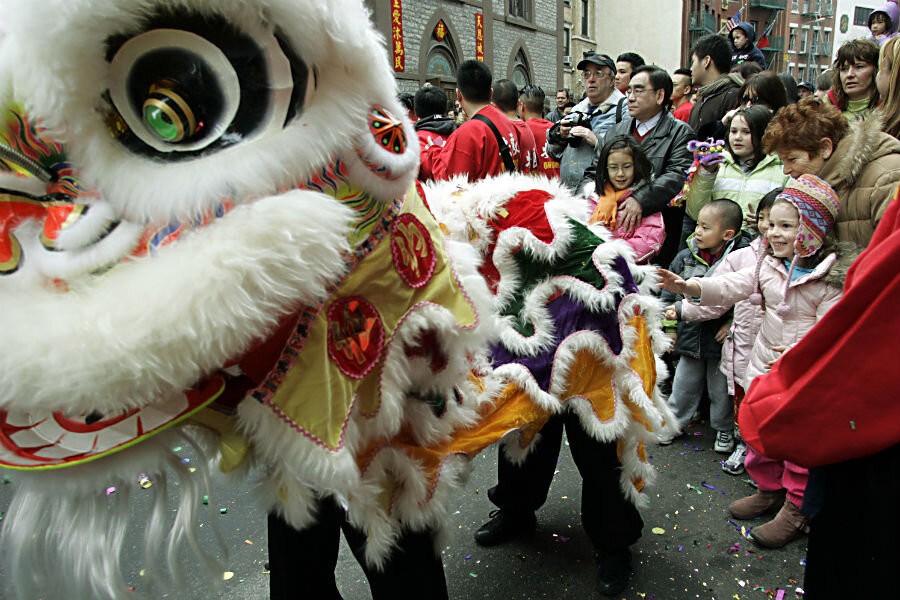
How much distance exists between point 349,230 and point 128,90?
380 mm

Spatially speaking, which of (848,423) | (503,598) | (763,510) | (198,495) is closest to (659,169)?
(763,510)

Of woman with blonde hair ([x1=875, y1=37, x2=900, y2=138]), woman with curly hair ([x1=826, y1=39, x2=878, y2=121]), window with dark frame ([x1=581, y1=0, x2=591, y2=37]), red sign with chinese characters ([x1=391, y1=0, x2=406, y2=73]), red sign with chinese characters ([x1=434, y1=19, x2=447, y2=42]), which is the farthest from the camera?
window with dark frame ([x1=581, y1=0, x2=591, y2=37])

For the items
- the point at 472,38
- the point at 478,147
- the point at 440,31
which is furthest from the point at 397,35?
the point at 478,147

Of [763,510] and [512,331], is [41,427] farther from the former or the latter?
[763,510]

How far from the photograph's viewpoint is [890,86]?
2.81 meters

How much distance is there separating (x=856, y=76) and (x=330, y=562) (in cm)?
393

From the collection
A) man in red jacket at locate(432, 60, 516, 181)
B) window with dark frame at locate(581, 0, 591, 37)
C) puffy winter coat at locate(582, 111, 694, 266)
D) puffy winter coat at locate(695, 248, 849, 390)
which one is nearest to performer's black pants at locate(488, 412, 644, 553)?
puffy winter coat at locate(695, 248, 849, 390)

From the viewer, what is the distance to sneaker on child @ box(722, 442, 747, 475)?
3006 mm

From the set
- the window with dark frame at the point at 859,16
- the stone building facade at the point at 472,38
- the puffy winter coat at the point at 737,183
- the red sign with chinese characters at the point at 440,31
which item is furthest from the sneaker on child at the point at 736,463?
the window with dark frame at the point at 859,16

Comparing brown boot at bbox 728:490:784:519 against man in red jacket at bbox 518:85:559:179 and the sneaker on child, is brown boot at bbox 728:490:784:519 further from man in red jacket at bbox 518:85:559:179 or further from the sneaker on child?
man in red jacket at bbox 518:85:559:179

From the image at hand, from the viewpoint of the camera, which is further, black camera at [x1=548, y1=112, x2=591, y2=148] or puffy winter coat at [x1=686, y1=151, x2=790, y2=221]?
black camera at [x1=548, y1=112, x2=591, y2=148]

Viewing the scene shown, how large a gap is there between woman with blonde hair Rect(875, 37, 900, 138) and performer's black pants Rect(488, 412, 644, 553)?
2.25 metres

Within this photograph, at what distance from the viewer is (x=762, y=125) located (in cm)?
346

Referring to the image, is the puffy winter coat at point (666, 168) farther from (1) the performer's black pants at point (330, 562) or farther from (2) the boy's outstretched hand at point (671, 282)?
(1) the performer's black pants at point (330, 562)
